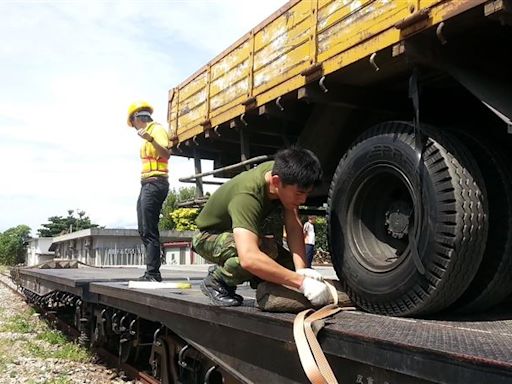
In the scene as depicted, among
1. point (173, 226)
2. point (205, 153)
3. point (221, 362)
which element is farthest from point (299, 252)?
point (173, 226)

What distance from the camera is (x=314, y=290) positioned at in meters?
2.73

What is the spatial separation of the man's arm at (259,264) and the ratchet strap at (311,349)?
0.91 ft

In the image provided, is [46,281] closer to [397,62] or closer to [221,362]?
[221,362]

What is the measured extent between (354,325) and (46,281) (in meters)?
7.57

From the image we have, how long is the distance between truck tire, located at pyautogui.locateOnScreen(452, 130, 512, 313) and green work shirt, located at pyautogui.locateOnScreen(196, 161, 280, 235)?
1.09 meters

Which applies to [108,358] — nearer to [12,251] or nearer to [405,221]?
[405,221]

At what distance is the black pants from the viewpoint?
542 cm

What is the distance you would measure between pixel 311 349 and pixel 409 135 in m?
1.18

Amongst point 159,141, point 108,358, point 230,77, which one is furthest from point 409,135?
point 108,358

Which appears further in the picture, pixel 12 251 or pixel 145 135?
pixel 12 251

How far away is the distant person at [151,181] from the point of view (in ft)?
17.7

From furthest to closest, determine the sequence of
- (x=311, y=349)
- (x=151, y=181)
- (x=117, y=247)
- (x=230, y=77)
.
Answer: (x=117, y=247) → (x=151, y=181) → (x=230, y=77) → (x=311, y=349)

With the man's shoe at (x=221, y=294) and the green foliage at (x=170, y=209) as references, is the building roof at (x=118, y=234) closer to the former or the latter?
the green foliage at (x=170, y=209)

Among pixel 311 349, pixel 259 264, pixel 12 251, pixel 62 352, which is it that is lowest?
pixel 12 251
